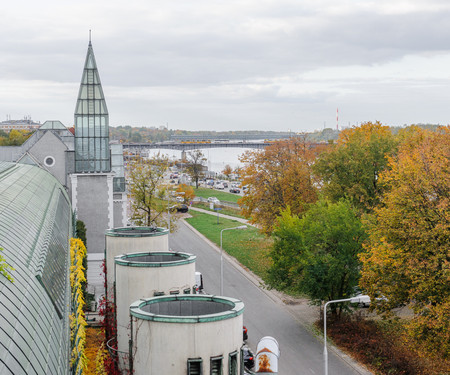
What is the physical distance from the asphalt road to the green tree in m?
2.10

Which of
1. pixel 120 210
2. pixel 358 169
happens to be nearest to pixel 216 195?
pixel 120 210

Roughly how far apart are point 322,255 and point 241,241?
28.3 metres

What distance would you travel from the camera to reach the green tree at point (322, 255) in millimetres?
29875

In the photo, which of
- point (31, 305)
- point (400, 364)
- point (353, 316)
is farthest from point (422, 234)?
point (31, 305)

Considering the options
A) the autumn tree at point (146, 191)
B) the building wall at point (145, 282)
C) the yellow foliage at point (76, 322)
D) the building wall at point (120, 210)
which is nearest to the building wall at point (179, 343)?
the yellow foliage at point (76, 322)

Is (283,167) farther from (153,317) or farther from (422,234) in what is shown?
(153,317)

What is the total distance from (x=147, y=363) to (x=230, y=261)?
118ft

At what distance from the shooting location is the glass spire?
3878 centimetres

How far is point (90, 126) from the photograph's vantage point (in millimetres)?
38969

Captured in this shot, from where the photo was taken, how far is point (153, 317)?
12.9 meters

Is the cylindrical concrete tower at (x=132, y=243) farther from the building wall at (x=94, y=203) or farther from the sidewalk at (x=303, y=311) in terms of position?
the building wall at (x=94, y=203)

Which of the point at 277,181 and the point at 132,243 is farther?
the point at 277,181

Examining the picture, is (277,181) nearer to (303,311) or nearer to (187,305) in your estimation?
(303,311)

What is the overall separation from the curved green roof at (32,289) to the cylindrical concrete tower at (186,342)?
63.3 inches
